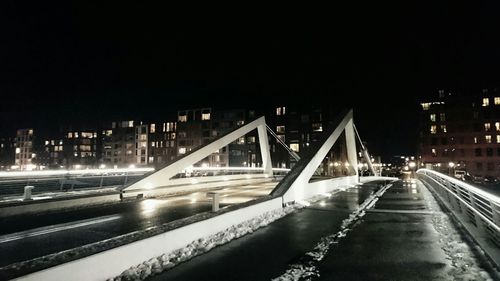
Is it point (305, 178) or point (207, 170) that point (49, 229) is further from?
point (207, 170)

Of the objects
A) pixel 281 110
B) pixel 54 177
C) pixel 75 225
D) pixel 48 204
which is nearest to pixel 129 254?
pixel 75 225

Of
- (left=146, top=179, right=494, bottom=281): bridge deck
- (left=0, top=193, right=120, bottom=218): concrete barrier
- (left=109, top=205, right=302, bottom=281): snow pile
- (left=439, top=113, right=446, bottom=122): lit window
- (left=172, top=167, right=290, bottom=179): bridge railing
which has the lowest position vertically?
(left=146, top=179, right=494, bottom=281): bridge deck

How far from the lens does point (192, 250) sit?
24.3ft

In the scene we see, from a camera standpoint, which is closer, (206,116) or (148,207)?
(148,207)

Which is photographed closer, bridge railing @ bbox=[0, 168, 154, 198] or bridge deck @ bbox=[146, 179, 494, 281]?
bridge deck @ bbox=[146, 179, 494, 281]

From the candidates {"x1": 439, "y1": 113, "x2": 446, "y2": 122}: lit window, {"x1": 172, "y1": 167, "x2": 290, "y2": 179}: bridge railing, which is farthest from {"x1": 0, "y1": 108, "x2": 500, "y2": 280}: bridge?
{"x1": 439, "y1": 113, "x2": 446, "y2": 122}: lit window

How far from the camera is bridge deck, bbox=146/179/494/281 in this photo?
5980 millimetres

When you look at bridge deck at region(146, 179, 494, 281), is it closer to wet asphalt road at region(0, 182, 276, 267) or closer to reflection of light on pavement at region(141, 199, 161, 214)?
wet asphalt road at region(0, 182, 276, 267)

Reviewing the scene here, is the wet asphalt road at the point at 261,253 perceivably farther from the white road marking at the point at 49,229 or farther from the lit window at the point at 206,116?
the lit window at the point at 206,116

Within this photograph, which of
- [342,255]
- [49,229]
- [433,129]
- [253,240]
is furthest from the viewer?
[433,129]

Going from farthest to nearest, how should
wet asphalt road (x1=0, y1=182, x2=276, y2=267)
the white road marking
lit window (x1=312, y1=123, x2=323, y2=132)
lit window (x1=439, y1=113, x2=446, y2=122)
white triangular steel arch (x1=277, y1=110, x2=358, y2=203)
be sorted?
lit window (x1=439, y1=113, x2=446, y2=122)
lit window (x1=312, y1=123, x2=323, y2=132)
white triangular steel arch (x1=277, y1=110, x2=358, y2=203)
the white road marking
wet asphalt road (x1=0, y1=182, x2=276, y2=267)

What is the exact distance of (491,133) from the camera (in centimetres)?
8144

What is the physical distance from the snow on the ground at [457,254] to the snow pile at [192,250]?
15.7ft

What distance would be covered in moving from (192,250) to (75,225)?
5.09 m
